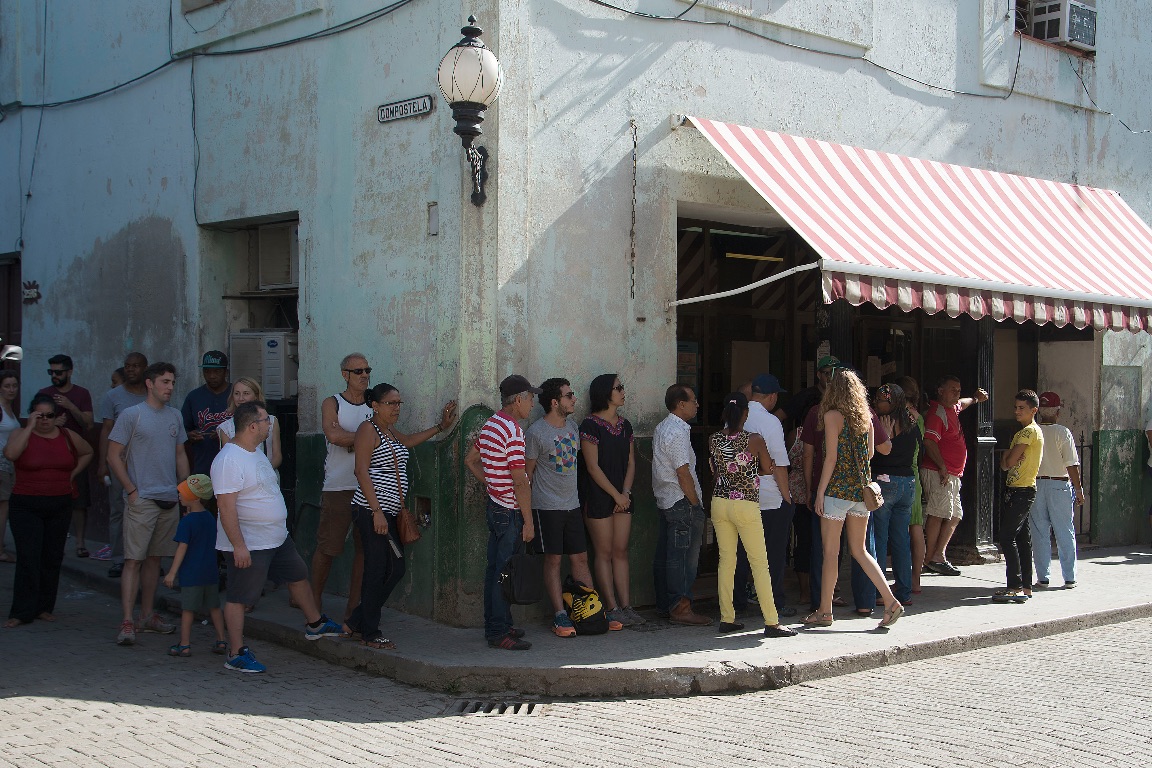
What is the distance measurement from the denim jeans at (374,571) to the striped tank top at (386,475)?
0.44ft

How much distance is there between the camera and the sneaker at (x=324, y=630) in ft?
26.1

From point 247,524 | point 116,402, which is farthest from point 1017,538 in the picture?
point 116,402

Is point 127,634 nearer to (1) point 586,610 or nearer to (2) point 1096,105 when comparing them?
(1) point 586,610

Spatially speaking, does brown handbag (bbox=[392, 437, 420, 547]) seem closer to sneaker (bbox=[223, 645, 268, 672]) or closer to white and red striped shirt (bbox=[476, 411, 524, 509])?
white and red striped shirt (bbox=[476, 411, 524, 509])

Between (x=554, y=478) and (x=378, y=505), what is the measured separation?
1297 mm

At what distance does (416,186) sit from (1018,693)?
542 centimetres

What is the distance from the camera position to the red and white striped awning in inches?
344

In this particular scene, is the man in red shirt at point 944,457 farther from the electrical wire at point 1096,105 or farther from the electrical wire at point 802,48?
the electrical wire at point 1096,105

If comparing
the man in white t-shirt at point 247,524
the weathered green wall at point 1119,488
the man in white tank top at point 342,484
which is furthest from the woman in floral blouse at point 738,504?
the weathered green wall at point 1119,488

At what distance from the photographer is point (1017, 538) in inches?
385

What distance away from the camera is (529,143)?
341 inches

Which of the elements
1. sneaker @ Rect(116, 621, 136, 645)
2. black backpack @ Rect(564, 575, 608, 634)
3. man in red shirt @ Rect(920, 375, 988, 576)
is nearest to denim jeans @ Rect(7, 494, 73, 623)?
sneaker @ Rect(116, 621, 136, 645)

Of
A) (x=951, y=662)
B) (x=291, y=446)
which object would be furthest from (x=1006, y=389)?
(x=291, y=446)

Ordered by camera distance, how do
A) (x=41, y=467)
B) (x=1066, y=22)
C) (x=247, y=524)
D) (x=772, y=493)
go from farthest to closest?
(x=1066, y=22)
(x=772, y=493)
(x=41, y=467)
(x=247, y=524)
